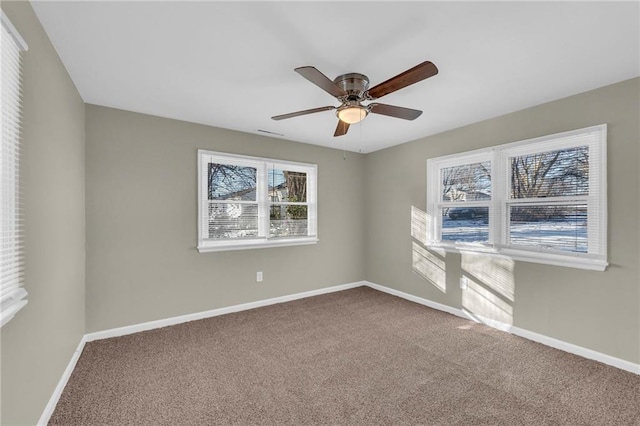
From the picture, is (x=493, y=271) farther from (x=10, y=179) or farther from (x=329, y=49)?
(x=10, y=179)

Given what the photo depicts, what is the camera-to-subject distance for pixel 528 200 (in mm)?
3164

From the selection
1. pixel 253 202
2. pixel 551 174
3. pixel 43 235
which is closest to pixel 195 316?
pixel 253 202

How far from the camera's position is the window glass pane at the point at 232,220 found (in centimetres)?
379

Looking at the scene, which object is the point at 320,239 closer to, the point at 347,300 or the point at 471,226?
the point at 347,300

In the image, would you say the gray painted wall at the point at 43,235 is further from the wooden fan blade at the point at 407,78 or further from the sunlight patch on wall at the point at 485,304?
the sunlight patch on wall at the point at 485,304

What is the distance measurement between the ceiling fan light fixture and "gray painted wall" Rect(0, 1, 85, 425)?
194cm

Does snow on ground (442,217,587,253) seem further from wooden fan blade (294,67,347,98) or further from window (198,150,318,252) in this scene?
wooden fan blade (294,67,347,98)

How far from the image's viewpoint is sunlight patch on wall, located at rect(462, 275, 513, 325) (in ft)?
10.9

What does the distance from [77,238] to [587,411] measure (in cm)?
427

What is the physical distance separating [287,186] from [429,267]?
2404mm

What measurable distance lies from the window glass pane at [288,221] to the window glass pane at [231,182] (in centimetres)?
43

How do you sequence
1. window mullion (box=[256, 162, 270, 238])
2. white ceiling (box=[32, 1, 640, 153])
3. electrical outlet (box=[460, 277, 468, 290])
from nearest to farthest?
white ceiling (box=[32, 1, 640, 153]), electrical outlet (box=[460, 277, 468, 290]), window mullion (box=[256, 162, 270, 238])

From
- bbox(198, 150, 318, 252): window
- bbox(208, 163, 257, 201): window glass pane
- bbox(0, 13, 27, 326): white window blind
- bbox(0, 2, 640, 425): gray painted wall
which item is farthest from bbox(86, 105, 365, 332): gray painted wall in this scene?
bbox(0, 13, 27, 326): white window blind

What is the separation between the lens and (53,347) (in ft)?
6.59
